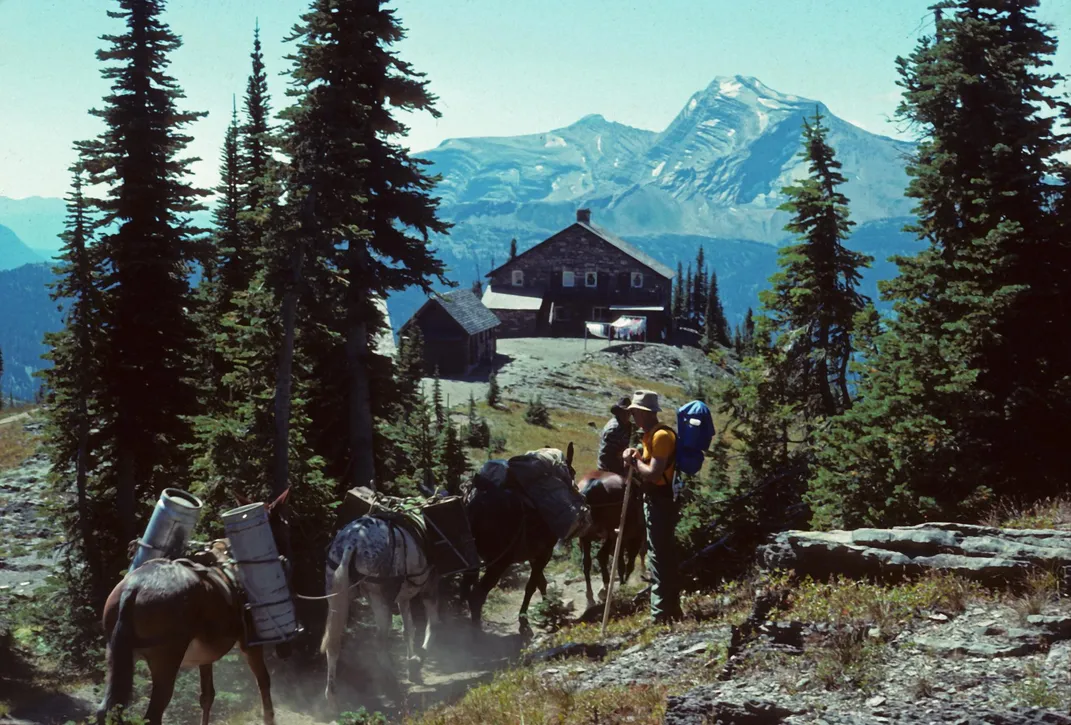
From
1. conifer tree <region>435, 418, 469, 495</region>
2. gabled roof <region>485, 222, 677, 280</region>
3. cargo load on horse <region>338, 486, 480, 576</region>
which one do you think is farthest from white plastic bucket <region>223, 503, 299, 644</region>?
gabled roof <region>485, 222, 677, 280</region>

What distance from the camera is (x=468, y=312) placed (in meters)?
67.8

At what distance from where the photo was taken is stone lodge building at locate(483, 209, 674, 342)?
8594 centimetres

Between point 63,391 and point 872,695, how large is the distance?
672 inches

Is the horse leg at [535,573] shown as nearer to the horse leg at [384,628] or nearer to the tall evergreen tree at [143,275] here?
the horse leg at [384,628]


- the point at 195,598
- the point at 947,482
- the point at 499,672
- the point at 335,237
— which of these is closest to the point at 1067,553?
the point at 947,482

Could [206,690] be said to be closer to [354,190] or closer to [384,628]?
[384,628]

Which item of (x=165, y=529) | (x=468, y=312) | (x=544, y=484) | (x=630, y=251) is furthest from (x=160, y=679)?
(x=630, y=251)

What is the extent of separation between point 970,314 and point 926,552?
23.3 feet

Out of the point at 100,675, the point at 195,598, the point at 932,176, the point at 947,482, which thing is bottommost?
the point at 100,675

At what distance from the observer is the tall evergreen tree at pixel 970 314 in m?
13.7

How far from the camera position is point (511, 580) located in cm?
2111

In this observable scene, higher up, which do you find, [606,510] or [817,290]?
[817,290]

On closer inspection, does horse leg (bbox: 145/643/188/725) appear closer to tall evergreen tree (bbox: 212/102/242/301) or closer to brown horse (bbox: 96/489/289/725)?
brown horse (bbox: 96/489/289/725)

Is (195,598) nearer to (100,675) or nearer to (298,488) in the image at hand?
(298,488)
